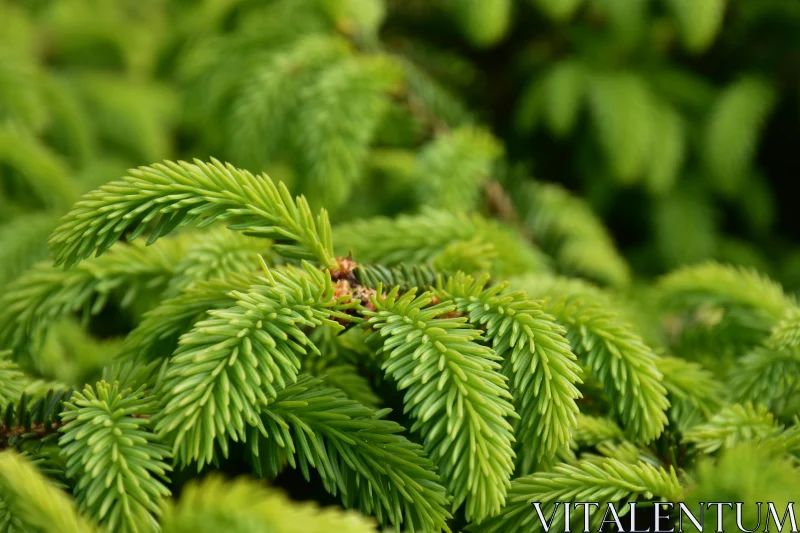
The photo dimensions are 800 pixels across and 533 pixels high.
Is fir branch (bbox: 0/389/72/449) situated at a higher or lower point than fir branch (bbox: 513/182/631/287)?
lower

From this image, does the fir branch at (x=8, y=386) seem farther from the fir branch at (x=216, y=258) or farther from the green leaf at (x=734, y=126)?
the green leaf at (x=734, y=126)

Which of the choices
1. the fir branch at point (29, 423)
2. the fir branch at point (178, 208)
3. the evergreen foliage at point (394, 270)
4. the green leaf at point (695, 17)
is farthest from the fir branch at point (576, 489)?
the green leaf at point (695, 17)

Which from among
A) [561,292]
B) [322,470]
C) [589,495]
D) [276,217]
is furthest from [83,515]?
[561,292]

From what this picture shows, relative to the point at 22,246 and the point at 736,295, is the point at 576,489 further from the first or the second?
the point at 22,246

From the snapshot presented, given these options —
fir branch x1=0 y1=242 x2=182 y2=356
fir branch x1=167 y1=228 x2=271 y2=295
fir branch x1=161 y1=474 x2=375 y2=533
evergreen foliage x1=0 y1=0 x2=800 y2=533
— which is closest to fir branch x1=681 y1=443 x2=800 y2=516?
evergreen foliage x1=0 y1=0 x2=800 y2=533

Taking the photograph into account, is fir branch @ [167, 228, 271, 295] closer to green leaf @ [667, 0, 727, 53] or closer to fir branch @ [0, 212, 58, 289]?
fir branch @ [0, 212, 58, 289]

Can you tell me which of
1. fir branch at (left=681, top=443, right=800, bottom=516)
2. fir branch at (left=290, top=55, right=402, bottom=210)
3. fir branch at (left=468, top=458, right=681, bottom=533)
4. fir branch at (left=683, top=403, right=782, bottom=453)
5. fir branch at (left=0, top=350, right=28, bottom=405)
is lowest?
fir branch at (left=0, top=350, right=28, bottom=405)

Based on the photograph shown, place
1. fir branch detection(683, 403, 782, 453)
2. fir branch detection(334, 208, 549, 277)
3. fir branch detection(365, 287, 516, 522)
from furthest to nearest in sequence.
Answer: fir branch detection(334, 208, 549, 277), fir branch detection(683, 403, 782, 453), fir branch detection(365, 287, 516, 522)

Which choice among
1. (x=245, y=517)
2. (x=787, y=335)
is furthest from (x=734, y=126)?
(x=245, y=517)
